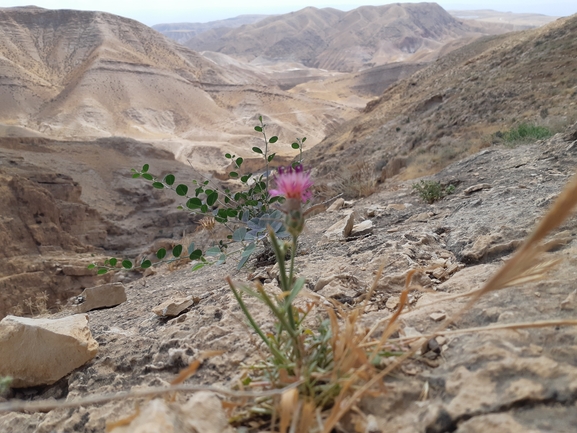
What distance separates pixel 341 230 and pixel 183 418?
8.01ft

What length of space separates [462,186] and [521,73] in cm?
1076

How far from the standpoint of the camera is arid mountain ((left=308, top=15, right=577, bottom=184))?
7.99 meters

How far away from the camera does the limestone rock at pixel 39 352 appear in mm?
1735

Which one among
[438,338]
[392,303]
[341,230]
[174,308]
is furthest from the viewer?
[341,230]

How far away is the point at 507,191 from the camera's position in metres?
2.85

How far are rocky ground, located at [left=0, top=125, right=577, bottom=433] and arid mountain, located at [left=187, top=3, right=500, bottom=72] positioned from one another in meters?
72.1

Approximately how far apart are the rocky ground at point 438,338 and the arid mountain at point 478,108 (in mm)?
4114

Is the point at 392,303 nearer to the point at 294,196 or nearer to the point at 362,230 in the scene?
the point at 294,196

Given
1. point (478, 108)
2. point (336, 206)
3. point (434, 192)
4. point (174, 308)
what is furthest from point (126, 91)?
point (174, 308)

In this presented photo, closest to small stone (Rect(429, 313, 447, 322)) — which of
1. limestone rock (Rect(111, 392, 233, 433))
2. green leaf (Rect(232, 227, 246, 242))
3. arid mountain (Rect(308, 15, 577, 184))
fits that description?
limestone rock (Rect(111, 392, 233, 433))

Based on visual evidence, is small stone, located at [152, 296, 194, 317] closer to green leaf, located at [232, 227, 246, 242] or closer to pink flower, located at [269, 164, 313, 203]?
green leaf, located at [232, 227, 246, 242]

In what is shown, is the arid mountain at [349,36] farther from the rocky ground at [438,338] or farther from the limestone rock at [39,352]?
the limestone rock at [39,352]

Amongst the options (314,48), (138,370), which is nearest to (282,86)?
(314,48)

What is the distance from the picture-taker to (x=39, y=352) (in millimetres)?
1751
